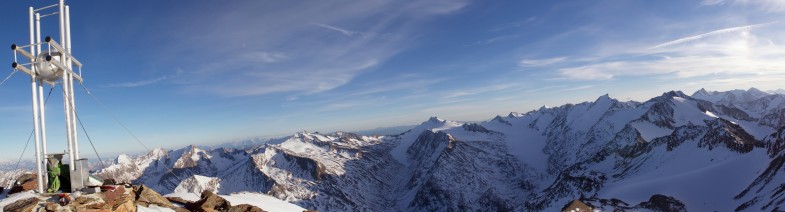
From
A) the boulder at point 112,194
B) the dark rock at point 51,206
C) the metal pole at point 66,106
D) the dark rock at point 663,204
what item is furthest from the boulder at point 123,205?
the dark rock at point 663,204

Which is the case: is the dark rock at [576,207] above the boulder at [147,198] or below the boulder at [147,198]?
below

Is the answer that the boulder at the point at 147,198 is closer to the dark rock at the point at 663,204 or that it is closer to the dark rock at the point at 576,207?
the dark rock at the point at 576,207

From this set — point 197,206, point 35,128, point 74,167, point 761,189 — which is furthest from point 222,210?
point 761,189

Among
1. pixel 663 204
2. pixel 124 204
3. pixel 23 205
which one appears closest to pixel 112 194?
pixel 124 204

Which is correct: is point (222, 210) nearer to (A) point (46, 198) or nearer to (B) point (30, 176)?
(A) point (46, 198)

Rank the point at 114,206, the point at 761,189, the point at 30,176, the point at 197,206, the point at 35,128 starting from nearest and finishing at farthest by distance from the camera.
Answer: the point at 114,206 → the point at 35,128 → the point at 197,206 → the point at 30,176 → the point at 761,189

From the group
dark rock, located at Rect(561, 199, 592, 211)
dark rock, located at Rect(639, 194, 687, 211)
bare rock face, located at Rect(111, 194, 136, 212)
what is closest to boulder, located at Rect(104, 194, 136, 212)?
bare rock face, located at Rect(111, 194, 136, 212)

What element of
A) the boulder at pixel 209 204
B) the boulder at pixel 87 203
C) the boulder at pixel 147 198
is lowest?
the boulder at pixel 209 204

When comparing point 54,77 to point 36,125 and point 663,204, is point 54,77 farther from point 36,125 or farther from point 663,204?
point 663,204
